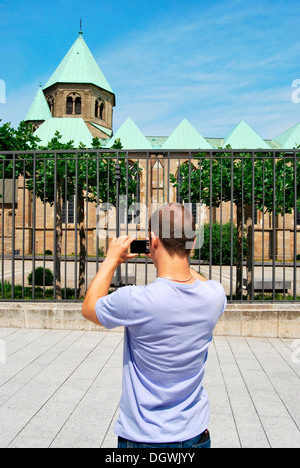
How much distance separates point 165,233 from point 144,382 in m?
0.60

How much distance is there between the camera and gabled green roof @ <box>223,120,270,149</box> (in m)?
39.3

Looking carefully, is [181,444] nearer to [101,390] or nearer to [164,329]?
[164,329]

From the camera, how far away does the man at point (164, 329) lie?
1.62 m

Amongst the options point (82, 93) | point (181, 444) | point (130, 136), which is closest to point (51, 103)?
point (82, 93)

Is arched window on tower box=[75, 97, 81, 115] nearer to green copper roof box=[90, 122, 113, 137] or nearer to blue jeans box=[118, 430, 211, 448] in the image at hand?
green copper roof box=[90, 122, 113, 137]

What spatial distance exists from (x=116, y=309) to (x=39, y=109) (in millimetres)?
51881

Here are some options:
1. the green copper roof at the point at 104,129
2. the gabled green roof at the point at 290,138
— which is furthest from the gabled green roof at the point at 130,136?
the gabled green roof at the point at 290,138

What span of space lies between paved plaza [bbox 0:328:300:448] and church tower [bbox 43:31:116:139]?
4387 cm

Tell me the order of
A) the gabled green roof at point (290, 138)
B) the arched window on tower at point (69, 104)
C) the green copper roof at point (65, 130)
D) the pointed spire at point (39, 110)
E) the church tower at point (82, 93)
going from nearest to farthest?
the green copper roof at point (65, 130) < the gabled green roof at point (290, 138) < the church tower at point (82, 93) < the pointed spire at point (39, 110) < the arched window on tower at point (69, 104)

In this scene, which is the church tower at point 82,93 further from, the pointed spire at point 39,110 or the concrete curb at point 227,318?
the concrete curb at point 227,318

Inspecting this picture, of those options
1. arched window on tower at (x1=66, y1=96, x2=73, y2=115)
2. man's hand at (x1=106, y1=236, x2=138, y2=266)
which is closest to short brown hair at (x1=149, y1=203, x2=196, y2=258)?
man's hand at (x1=106, y1=236, x2=138, y2=266)

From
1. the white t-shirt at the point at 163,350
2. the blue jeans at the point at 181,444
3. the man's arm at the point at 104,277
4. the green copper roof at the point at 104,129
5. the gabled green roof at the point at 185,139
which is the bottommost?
the blue jeans at the point at 181,444

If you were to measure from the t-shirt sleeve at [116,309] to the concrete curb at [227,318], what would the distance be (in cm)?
562
